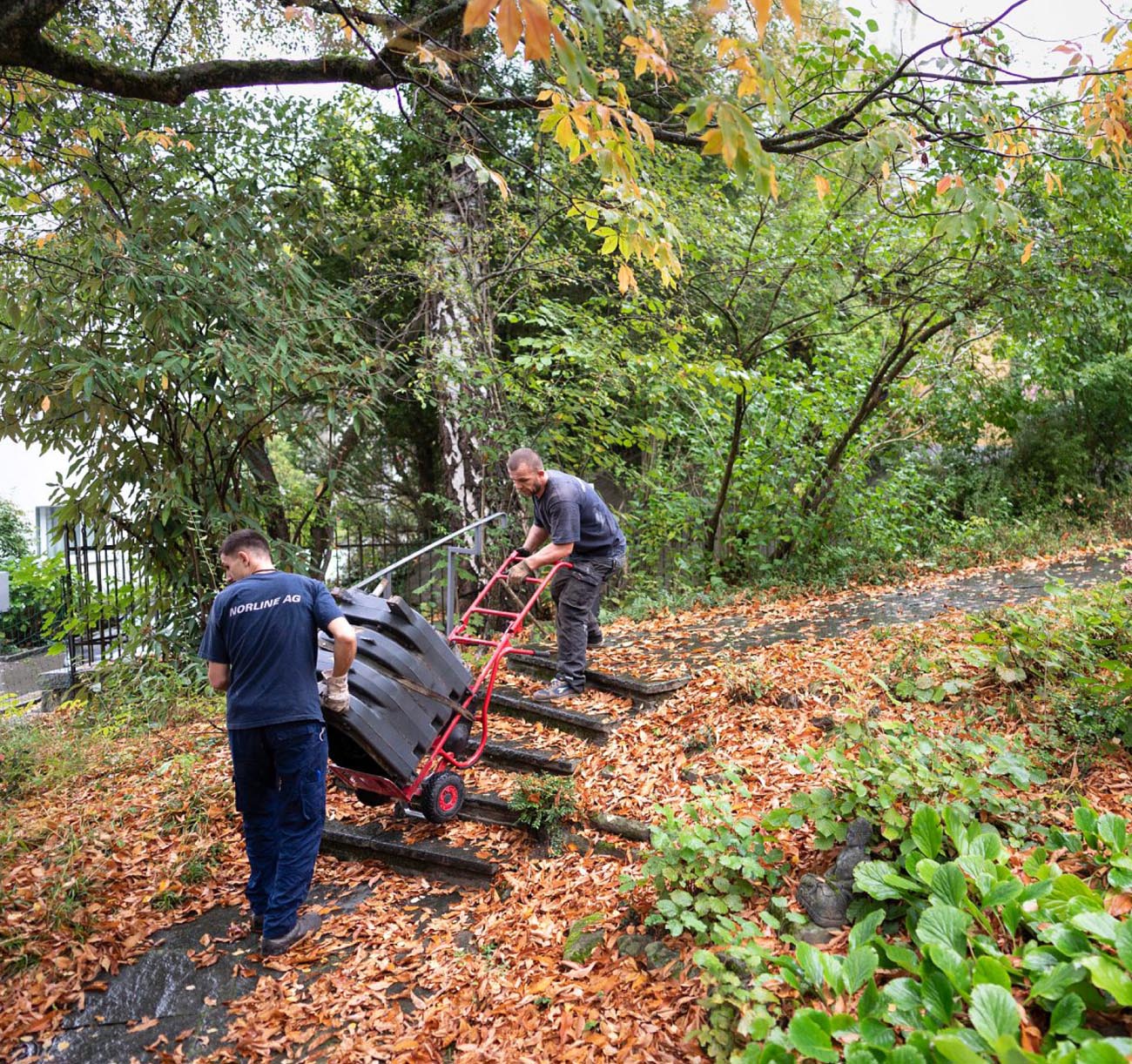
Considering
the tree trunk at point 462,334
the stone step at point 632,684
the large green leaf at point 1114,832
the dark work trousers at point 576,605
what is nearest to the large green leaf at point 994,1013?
the large green leaf at point 1114,832

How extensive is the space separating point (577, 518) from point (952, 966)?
12.1ft

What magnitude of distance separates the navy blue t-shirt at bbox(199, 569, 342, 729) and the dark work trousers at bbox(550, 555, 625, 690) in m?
2.23

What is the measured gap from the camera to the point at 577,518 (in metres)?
5.55

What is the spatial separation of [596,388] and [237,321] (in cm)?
360

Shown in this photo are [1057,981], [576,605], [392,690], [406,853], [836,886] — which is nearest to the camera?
[1057,981]

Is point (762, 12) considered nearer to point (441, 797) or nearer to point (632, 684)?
point (441, 797)

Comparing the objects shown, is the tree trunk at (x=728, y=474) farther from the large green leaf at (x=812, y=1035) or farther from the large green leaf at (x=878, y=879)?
the large green leaf at (x=812, y=1035)

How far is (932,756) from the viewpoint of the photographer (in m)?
3.39

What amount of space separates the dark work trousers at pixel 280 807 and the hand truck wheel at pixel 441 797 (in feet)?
2.10

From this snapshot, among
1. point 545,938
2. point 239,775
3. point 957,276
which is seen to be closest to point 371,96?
point 957,276

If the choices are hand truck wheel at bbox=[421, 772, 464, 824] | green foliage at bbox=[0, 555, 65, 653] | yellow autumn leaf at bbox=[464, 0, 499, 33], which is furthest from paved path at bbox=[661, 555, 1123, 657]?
green foliage at bbox=[0, 555, 65, 653]

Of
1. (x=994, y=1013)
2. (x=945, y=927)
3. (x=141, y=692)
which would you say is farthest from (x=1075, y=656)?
(x=141, y=692)

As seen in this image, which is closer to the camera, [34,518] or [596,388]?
[596,388]

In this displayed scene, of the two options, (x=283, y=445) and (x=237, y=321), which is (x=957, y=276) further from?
(x=283, y=445)
